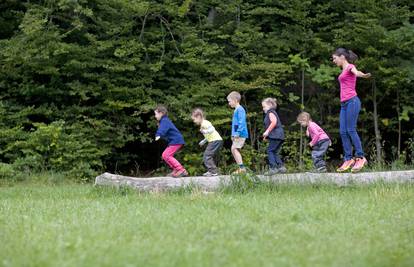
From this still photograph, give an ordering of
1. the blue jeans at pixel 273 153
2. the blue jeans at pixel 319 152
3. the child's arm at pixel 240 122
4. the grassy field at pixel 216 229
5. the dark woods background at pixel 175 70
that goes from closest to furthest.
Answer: the grassy field at pixel 216 229 → the blue jeans at pixel 319 152 → the blue jeans at pixel 273 153 → the child's arm at pixel 240 122 → the dark woods background at pixel 175 70

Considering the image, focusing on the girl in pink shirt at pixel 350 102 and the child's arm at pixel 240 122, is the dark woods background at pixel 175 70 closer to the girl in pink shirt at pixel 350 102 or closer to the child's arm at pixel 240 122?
the child's arm at pixel 240 122

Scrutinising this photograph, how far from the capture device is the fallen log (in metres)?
10.7

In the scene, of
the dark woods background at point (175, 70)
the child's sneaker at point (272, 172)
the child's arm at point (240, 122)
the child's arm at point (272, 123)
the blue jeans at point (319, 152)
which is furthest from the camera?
the dark woods background at point (175, 70)

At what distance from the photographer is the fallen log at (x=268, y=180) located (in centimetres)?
1070

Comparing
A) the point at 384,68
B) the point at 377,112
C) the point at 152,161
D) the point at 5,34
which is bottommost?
the point at 152,161

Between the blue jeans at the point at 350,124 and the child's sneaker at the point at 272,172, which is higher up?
the blue jeans at the point at 350,124

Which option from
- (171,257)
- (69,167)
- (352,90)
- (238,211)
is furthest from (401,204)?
(69,167)

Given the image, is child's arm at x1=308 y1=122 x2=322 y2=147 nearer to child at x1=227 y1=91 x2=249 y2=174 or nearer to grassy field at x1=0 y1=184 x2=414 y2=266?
child at x1=227 y1=91 x2=249 y2=174

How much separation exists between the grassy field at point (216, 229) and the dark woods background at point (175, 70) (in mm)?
6379

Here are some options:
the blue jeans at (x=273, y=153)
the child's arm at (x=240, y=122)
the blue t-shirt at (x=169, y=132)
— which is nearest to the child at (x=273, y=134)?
the blue jeans at (x=273, y=153)

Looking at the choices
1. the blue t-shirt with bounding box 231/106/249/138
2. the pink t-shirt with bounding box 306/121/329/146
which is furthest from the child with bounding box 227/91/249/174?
the pink t-shirt with bounding box 306/121/329/146

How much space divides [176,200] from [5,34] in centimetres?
1050

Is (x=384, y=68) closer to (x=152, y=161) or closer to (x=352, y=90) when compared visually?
(x=352, y=90)

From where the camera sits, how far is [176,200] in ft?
31.0
